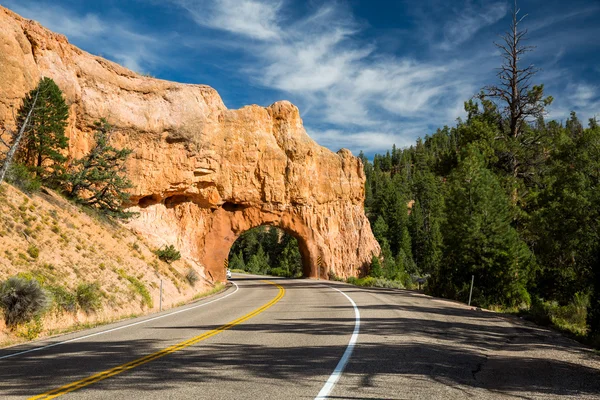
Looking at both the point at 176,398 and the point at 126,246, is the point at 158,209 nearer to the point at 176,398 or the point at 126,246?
the point at 126,246

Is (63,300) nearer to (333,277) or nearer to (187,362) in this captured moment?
(187,362)

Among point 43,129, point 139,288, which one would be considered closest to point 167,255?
point 139,288

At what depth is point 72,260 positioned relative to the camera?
57.8ft

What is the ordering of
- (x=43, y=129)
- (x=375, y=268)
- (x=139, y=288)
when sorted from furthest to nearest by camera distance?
(x=375, y=268) → (x=43, y=129) → (x=139, y=288)

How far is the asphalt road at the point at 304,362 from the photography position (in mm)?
5610

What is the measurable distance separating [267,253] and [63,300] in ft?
269

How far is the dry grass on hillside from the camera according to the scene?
14.4 m

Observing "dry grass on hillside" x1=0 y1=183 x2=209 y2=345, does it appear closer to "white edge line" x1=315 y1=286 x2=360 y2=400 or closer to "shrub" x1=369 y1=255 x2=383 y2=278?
"white edge line" x1=315 y1=286 x2=360 y2=400

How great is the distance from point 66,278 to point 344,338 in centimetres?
1162

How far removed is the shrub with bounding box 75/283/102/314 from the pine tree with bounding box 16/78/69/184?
10619 mm

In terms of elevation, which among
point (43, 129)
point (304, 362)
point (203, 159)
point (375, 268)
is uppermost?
point (203, 159)

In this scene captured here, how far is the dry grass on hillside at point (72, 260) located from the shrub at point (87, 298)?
0.61 ft

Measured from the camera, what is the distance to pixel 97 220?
2427cm

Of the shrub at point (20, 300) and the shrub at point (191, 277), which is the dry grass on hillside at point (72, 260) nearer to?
the shrub at point (20, 300)
